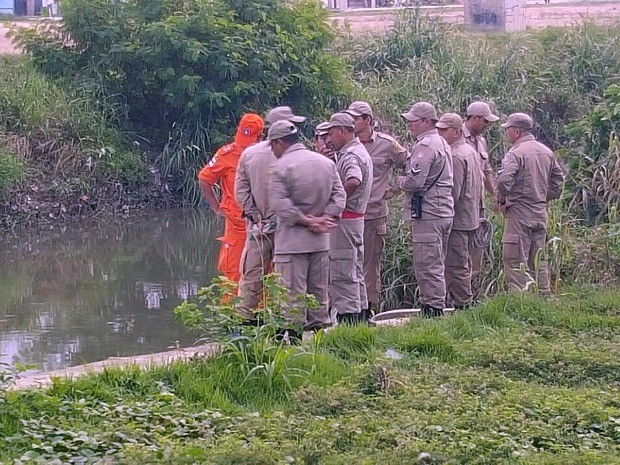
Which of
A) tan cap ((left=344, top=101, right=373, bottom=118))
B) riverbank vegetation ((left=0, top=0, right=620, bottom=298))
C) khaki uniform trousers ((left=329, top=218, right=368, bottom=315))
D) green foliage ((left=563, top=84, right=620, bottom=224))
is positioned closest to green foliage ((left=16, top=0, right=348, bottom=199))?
riverbank vegetation ((left=0, top=0, right=620, bottom=298))

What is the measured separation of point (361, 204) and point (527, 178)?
5.51 ft

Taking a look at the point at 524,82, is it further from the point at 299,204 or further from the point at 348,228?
the point at 299,204

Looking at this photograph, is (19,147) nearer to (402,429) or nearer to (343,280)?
(343,280)

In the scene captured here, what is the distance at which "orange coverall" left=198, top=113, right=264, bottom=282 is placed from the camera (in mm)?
8961

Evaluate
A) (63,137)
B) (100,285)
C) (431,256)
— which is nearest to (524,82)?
(63,137)

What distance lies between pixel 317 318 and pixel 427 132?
1999 millimetres

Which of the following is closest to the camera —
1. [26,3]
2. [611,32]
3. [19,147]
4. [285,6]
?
[19,147]

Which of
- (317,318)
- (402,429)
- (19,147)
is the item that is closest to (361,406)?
(402,429)

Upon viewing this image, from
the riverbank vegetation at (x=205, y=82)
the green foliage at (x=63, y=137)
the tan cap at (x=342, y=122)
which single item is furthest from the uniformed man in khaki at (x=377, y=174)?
the green foliage at (x=63, y=137)

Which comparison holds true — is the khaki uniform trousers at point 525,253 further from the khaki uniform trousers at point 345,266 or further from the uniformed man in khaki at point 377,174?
the khaki uniform trousers at point 345,266

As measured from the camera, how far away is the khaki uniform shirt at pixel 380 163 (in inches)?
368

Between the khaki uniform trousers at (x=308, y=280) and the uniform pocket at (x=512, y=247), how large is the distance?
215cm

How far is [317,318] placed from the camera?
26.8 ft

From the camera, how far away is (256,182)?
8.21 m
